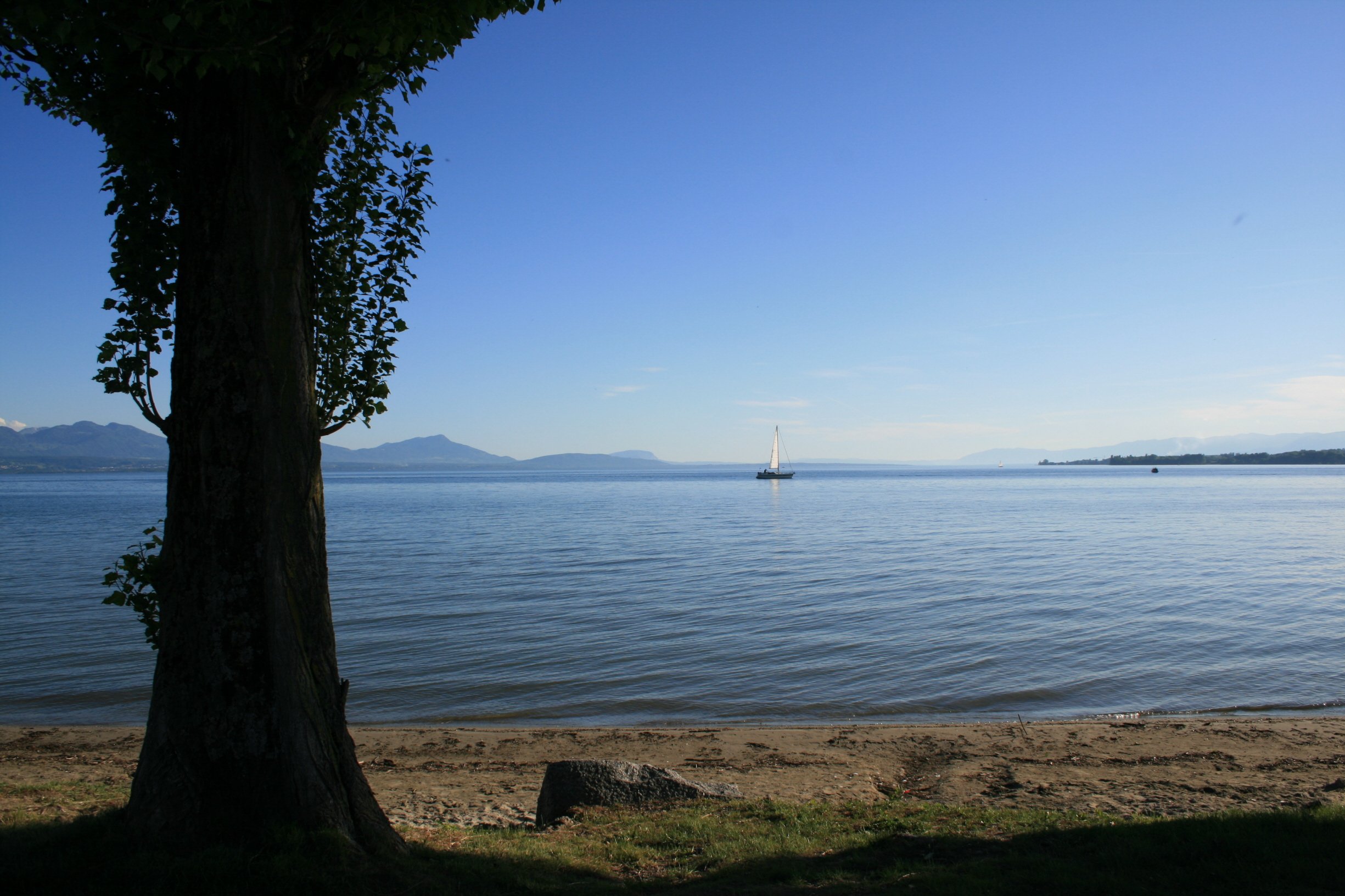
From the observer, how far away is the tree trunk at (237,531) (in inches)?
187

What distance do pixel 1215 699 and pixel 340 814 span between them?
13.5 meters

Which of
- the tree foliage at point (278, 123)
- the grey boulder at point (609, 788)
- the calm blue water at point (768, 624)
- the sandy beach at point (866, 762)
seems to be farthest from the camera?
the calm blue water at point (768, 624)

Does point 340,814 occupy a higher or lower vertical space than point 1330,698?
higher

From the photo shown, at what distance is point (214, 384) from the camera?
15.7 ft

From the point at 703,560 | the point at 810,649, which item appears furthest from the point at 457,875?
the point at 703,560

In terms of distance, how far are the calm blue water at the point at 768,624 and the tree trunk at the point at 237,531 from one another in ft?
25.8

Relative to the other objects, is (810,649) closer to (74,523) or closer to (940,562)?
(940,562)

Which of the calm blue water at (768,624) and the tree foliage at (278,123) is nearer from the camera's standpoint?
the tree foliage at (278,123)

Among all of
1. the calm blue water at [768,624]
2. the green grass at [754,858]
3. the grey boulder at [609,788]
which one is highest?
the green grass at [754,858]

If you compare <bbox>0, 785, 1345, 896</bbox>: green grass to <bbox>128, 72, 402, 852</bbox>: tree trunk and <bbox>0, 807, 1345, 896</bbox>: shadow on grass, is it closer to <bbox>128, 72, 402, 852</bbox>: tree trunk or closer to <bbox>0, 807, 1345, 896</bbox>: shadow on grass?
<bbox>0, 807, 1345, 896</bbox>: shadow on grass

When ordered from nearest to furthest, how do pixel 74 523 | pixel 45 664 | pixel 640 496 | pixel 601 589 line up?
pixel 45 664 < pixel 601 589 < pixel 74 523 < pixel 640 496

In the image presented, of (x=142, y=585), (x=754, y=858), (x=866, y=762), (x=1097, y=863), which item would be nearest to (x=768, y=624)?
(x=866, y=762)

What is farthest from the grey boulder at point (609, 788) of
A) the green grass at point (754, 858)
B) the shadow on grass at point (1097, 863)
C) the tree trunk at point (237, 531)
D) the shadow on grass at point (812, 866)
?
the tree trunk at point (237, 531)

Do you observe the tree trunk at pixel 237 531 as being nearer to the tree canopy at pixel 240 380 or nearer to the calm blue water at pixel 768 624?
the tree canopy at pixel 240 380
